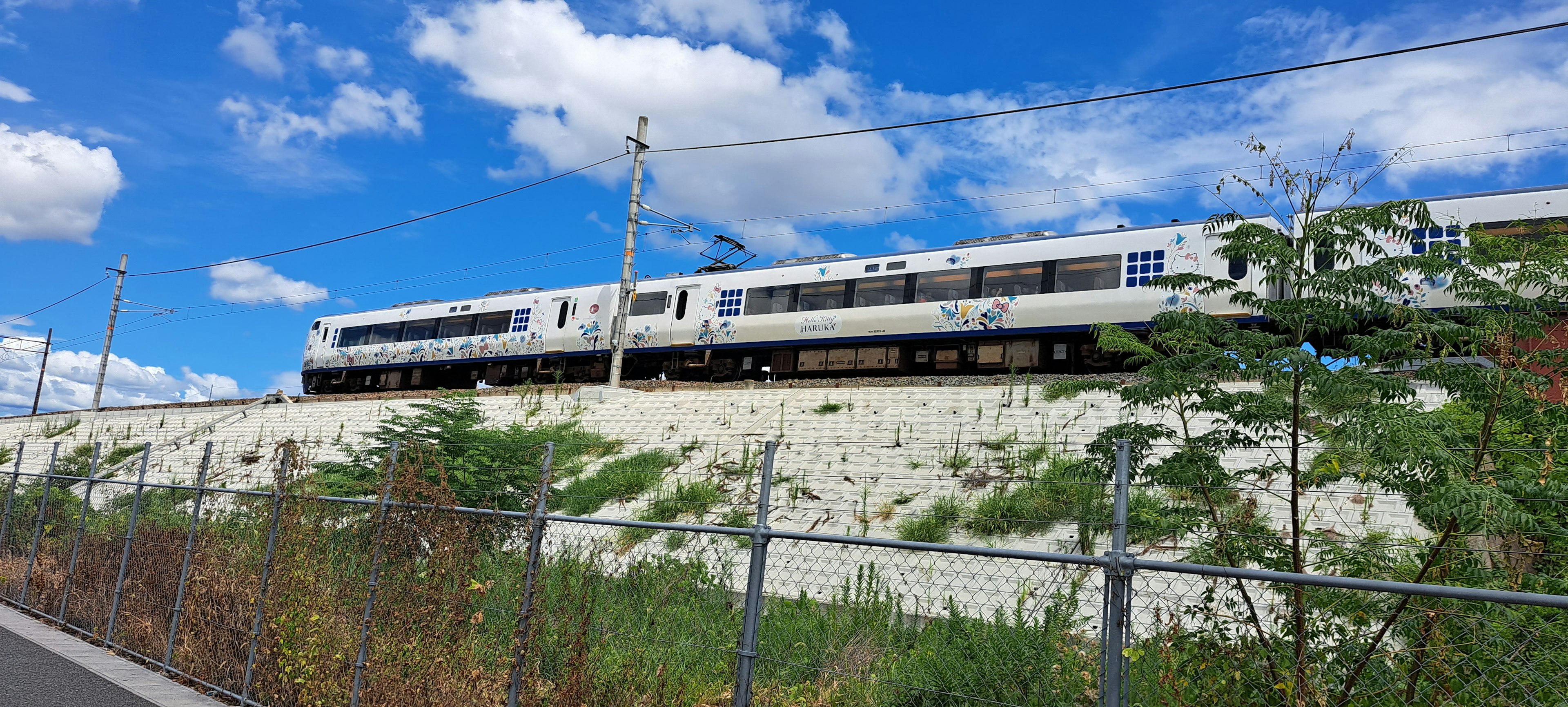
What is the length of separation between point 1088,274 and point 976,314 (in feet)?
7.71

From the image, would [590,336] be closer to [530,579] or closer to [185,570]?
[185,570]

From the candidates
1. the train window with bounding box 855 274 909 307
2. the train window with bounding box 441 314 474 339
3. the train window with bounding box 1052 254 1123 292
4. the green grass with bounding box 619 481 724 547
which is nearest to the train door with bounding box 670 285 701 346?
the train window with bounding box 855 274 909 307

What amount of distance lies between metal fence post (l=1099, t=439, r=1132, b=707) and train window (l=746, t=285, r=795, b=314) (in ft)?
59.9

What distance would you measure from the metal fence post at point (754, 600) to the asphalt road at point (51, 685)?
474cm

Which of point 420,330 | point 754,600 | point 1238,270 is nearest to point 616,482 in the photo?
point 754,600

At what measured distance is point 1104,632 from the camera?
11.9ft

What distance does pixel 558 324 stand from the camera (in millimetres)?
26266

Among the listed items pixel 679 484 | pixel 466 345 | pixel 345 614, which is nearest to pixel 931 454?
pixel 679 484

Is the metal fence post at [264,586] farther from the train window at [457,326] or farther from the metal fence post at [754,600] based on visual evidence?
the train window at [457,326]

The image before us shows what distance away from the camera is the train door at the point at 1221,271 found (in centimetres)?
1587

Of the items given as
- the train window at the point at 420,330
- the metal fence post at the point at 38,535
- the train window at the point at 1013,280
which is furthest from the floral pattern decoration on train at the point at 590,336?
the metal fence post at the point at 38,535

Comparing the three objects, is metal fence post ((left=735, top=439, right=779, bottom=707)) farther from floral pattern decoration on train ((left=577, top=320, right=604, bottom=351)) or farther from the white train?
floral pattern decoration on train ((left=577, top=320, right=604, bottom=351))

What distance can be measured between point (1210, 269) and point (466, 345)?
21.0 meters

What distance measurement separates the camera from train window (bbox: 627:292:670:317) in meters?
24.4
